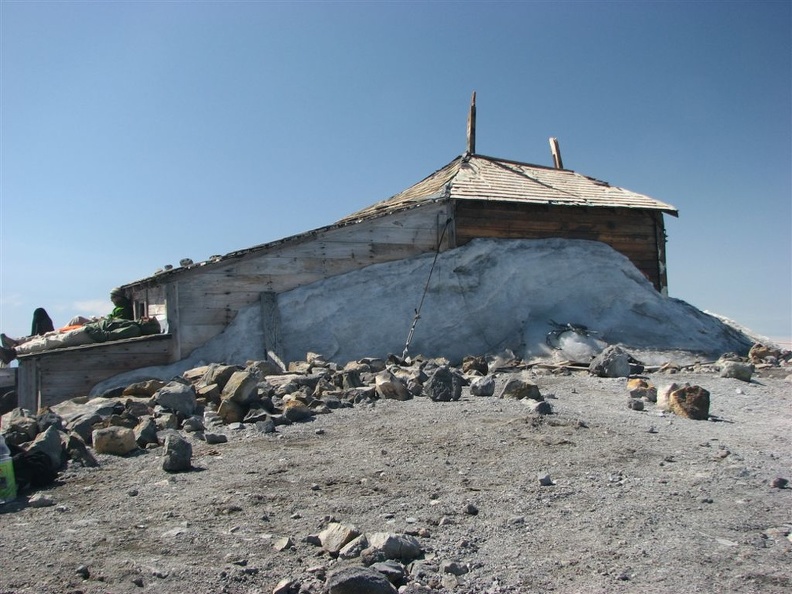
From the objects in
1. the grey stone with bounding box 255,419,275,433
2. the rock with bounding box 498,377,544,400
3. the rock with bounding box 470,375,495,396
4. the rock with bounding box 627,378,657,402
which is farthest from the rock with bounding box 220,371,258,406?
the rock with bounding box 627,378,657,402

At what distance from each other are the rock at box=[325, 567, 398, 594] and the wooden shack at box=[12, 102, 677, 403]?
8.65 meters

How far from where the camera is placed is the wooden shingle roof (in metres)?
14.9

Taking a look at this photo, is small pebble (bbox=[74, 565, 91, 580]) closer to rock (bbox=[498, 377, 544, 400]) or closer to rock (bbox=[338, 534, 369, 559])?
rock (bbox=[338, 534, 369, 559])

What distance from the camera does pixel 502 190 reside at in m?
15.4

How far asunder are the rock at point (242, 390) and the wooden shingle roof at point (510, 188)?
6634 mm

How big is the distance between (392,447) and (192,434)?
2.17 meters

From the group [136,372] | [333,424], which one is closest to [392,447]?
[333,424]

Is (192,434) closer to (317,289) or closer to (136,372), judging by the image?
(136,372)

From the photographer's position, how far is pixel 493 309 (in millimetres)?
13945

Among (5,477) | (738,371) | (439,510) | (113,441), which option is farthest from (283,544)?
(738,371)

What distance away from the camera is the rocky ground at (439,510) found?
12.3 ft

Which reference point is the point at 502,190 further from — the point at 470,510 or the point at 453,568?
the point at 453,568

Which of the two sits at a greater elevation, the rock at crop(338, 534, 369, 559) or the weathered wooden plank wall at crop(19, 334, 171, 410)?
the weathered wooden plank wall at crop(19, 334, 171, 410)

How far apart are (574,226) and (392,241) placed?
4.34 m
